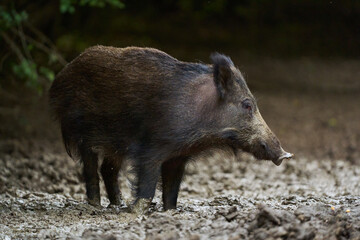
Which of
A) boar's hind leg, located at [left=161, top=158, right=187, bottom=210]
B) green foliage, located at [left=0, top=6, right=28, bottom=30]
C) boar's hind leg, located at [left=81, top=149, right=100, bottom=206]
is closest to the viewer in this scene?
boar's hind leg, located at [left=161, top=158, right=187, bottom=210]

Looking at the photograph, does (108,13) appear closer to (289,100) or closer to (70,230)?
(289,100)

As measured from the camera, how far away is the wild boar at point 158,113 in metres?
5.85

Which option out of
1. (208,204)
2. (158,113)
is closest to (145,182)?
(158,113)

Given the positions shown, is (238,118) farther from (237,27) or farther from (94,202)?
(237,27)

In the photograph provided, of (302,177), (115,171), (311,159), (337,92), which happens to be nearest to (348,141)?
(311,159)

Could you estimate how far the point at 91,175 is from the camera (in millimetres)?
6660

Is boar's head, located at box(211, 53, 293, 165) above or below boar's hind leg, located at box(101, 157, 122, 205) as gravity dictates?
above

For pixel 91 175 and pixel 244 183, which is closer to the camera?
pixel 91 175

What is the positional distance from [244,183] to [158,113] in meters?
2.93

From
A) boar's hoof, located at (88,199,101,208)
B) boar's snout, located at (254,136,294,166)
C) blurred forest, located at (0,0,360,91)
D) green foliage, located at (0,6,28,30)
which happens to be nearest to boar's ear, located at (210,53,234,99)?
boar's snout, located at (254,136,294,166)

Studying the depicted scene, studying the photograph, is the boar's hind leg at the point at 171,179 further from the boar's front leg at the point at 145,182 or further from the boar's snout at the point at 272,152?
the boar's snout at the point at 272,152

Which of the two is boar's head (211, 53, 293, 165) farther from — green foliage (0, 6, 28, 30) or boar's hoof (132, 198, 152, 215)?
green foliage (0, 6, 28, 30)

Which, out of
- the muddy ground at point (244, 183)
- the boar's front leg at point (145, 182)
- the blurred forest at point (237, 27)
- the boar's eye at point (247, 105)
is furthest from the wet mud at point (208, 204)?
the blurred forest at point (237, 27)

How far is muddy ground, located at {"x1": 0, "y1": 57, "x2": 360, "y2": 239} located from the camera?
15.0 ft
